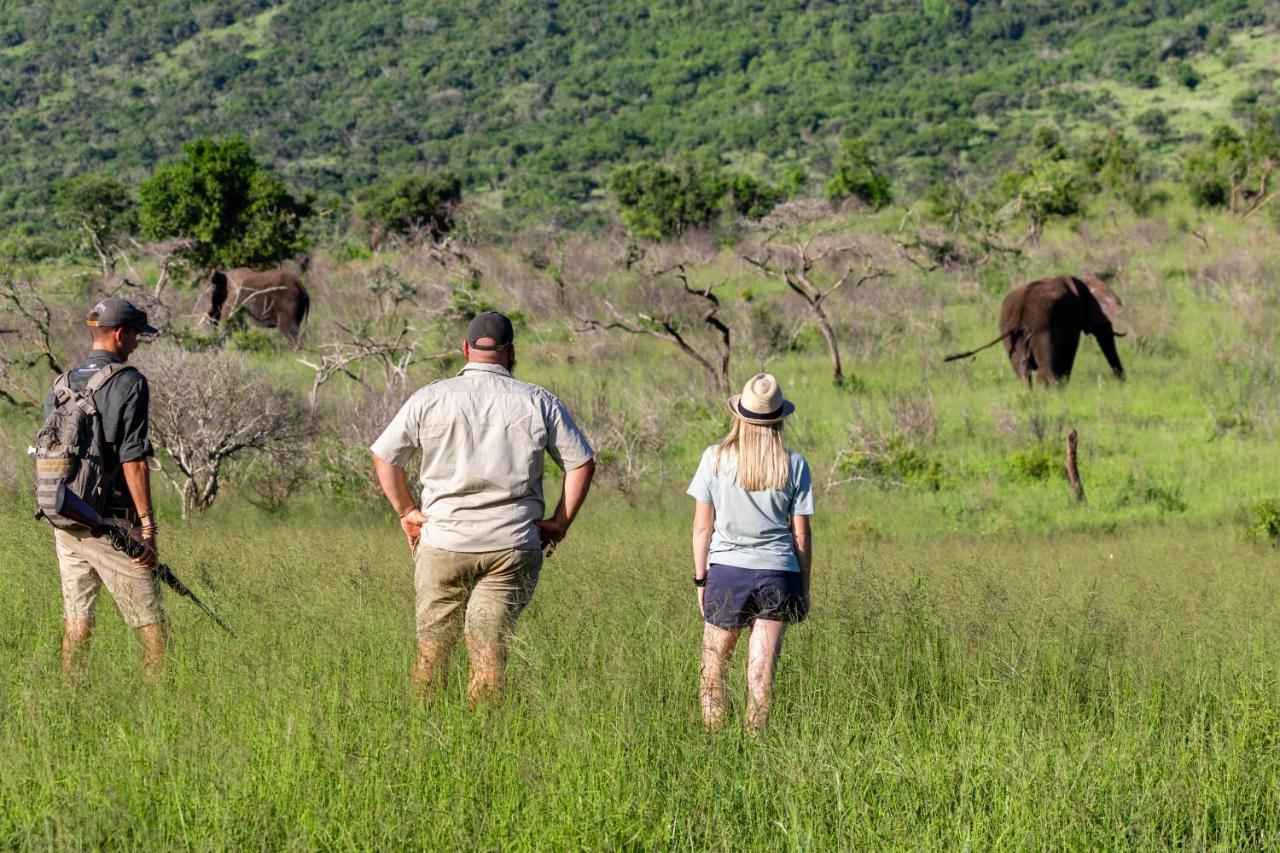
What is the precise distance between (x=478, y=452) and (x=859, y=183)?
1357 inches

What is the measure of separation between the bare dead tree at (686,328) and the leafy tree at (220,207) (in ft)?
23.1

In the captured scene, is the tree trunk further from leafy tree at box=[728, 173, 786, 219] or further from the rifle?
leafy tree at box=[728, 173, 786, 219]

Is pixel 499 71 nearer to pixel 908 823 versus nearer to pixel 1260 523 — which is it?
pixel 1260 523

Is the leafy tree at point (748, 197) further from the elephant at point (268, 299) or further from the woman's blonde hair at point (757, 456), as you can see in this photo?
the woman's blonde hair at point (757, 456)

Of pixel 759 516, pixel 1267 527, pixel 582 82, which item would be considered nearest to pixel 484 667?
pixel 759 516

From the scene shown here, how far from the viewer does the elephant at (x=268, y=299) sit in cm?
2316

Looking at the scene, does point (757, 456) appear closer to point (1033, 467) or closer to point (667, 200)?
point (1033, 467)

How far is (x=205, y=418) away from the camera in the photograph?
13117 millimetres

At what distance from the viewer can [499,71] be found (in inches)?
4023

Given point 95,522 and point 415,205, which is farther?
point 415,205

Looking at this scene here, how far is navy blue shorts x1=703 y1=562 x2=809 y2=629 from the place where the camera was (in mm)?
5613

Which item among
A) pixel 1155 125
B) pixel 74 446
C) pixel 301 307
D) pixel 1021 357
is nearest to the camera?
pixel 74 446

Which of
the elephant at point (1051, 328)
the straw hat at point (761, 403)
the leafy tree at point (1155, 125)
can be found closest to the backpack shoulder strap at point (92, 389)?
the straw hat at point (761, 403)

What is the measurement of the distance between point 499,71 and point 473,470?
99766 mm
